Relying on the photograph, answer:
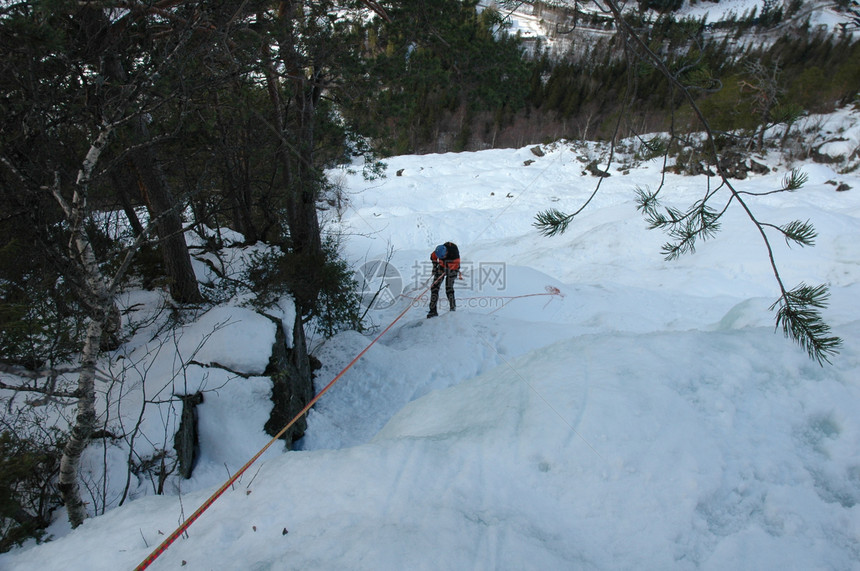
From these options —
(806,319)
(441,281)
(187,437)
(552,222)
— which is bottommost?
(441,281)

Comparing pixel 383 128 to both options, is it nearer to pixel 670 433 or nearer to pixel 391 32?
pixel 391 32

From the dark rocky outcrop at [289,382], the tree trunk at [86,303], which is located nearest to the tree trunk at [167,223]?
the dark rocky outcrop at [289,382]

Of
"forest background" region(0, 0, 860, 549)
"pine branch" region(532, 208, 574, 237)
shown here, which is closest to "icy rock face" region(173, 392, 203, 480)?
"forest background" region(0, 0, 860, 549)

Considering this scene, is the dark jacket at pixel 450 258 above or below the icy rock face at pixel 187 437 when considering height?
above

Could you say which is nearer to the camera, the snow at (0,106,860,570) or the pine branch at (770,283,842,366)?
the pine branch at (770,283,842,366)

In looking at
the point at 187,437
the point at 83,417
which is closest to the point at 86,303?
the point at 83,417

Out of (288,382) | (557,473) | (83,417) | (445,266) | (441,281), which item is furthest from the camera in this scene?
(441,281)

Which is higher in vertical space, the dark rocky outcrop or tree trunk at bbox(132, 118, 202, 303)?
tree trunk at bbox(132, 118, 202, 303)

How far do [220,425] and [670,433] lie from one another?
165 inches

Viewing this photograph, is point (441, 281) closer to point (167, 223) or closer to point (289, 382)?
point (289, 382)

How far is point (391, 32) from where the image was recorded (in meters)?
5.45

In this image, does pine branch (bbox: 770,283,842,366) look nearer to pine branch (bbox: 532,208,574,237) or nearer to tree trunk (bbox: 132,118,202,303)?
pine branch (bbox: 532,208,574,237)

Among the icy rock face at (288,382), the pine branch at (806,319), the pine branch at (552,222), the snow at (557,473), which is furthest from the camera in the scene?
the icy rock face at (288,382)

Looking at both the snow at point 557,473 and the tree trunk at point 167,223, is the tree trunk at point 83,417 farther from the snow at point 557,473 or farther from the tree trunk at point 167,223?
the tree trunk at point 167,223
